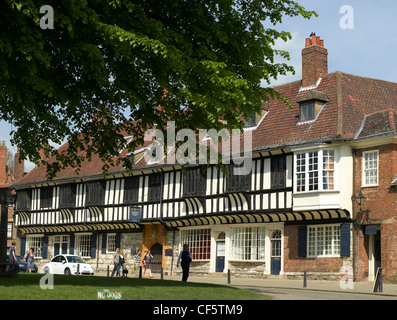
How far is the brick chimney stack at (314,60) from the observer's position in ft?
121

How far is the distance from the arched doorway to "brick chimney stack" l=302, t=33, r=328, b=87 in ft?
47.0

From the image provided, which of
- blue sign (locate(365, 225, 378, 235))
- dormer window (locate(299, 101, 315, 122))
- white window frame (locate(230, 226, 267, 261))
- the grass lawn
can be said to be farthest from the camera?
white window frame (locate(230, 226, 267, 261))

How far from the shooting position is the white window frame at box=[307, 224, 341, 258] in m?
32.6

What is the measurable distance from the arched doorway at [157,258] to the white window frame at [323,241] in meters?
12.4

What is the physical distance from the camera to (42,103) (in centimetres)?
1928

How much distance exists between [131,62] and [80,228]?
31742mm

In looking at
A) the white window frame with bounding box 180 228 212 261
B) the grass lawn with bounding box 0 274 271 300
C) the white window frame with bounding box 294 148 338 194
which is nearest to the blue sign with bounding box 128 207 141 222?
the white window frame with bounding box 180 228 212 261

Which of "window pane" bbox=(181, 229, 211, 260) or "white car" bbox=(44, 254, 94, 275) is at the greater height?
"window pane" bbox=(181, 229, 211, 260)

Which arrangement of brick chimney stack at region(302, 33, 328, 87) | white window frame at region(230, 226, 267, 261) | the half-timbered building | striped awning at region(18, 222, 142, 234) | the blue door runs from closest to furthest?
the half-timbered building
white window frame at region(230, 226, 267, 261)
brick chimney stack at region(302, 33, 328, 87)
the blue door
striped awning at region(18, 222, 142, 234)

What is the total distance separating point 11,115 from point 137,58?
574cm

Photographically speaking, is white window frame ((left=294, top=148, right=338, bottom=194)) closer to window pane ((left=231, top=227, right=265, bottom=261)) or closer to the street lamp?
the street lamp

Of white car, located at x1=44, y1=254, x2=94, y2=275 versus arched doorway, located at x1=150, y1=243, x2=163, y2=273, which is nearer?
white car, located at x1=44, y1=254, x2=94, y2=275

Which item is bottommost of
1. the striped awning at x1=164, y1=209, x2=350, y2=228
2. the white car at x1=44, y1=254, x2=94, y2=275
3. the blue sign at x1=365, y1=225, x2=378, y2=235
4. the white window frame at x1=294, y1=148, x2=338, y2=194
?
the white car at x1=44, y1=254, x2=94, y2=275
